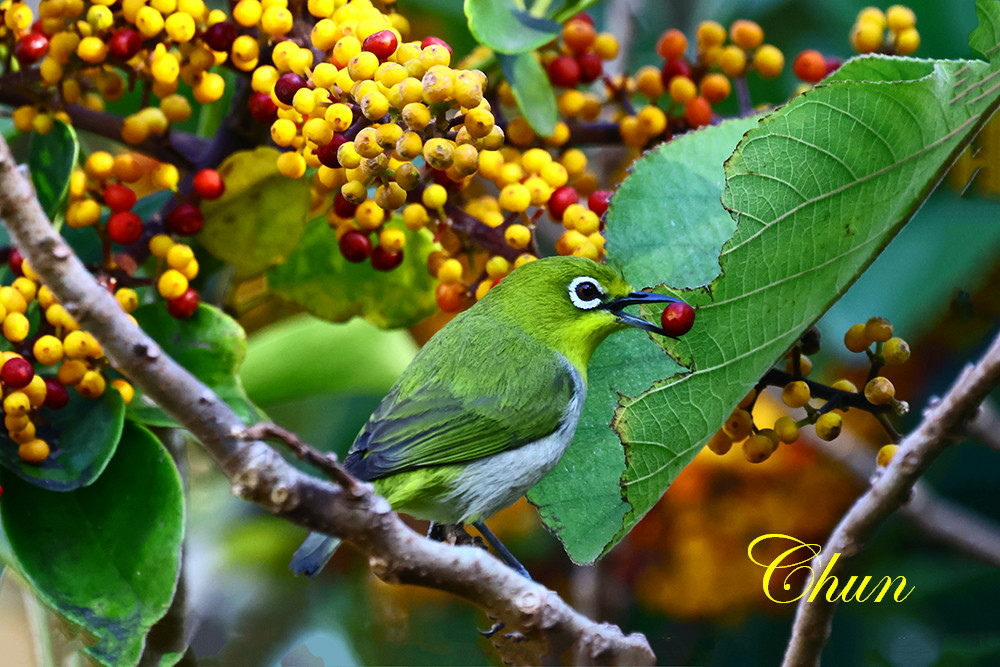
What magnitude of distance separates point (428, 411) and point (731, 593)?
30.0 inches

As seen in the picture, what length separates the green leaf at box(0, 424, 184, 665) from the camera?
3.91 feet

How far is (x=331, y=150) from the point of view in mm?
1009

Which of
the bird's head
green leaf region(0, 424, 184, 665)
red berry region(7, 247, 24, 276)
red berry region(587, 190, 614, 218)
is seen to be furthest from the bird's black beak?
red berry region(7, 247, 24, 276)

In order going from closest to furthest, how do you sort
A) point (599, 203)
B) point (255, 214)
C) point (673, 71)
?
1. point (599, 203)
2. point (255, 214)
3. point (673, 71)

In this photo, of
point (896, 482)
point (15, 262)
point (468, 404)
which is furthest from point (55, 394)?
point (896, 482)

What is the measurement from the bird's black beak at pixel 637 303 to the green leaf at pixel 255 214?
1.36ft

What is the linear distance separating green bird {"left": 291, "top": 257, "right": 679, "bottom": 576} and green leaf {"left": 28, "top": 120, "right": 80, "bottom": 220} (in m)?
0.45

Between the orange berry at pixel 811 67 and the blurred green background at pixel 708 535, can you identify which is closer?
the orange berry at pixel 811 67

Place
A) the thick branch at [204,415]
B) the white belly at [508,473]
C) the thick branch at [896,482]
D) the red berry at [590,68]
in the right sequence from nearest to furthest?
1. the thick branch at [204,415]
2. the thick branch at [896,482]
3. the white belly at [508,473]
4. the red berry at [590,68]

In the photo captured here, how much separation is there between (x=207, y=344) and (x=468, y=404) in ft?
1.07

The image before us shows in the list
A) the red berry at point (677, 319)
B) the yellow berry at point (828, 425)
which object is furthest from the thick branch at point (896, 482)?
the red berry at point (677, 319)

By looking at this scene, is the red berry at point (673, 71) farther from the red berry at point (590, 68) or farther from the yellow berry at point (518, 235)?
the yellow berry at point (518, 235)

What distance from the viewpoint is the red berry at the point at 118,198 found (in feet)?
4.25
